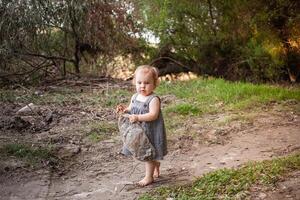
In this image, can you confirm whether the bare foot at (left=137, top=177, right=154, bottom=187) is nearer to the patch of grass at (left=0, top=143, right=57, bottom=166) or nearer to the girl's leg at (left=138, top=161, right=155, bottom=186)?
the girl's leg at (left=138, top=161, right=155, bottom=186)

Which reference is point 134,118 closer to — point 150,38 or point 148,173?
point 148,173

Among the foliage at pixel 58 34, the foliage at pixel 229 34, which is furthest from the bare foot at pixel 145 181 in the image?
the foliage at pixel 229 34

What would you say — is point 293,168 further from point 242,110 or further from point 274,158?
point 242,110

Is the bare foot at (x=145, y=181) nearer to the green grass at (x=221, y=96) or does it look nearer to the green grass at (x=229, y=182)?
the green grass at (x=229, y=182)

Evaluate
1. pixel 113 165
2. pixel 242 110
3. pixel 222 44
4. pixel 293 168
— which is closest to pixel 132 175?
pixel 113 165

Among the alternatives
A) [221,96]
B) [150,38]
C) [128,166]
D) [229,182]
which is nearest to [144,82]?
[229,182]

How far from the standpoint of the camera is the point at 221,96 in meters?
8.90

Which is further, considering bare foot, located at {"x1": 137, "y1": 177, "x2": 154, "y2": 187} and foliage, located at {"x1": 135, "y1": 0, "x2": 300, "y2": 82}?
foliage, located at {"x1": 135, "y1": 0, "x2": 300, "y2": 82}

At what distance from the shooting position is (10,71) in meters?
10.7

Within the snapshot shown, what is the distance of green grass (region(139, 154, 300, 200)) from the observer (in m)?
4.36

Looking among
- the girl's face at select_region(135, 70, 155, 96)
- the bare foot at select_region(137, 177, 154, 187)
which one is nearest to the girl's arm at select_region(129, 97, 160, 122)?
the girl's face at select_region(135, 70, 155, 96)

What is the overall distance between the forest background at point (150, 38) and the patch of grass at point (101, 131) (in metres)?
3.00

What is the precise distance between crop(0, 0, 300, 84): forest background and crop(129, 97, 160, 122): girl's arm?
5.45 meters

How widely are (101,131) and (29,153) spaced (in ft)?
4.48
